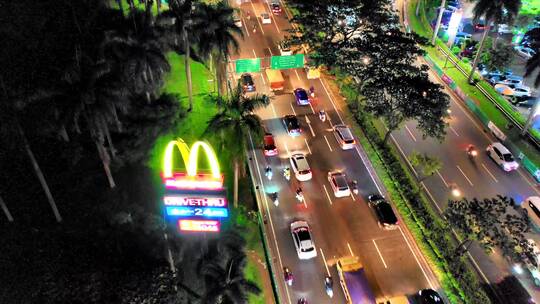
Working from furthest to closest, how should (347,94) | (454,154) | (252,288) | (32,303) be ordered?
(347,94) → (454,154) → (32,303) → (252,288)

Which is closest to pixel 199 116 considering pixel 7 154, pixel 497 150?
pixel 7 154

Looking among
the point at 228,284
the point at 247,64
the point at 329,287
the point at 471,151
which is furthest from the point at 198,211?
the point at 471,151

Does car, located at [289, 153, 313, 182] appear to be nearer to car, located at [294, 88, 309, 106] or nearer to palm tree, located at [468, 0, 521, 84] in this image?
car, located at [294, 88, 309, 106]

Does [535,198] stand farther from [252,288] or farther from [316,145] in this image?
[252,288]

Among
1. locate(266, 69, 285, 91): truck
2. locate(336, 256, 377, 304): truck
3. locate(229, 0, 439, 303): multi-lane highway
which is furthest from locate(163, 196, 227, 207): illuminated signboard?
locate(266, 69, 285, 91): truck

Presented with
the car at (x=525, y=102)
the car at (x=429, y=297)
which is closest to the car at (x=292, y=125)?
the car at (x=429, y=297)

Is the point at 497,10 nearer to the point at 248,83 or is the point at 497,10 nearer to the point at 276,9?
the point at 248,83
